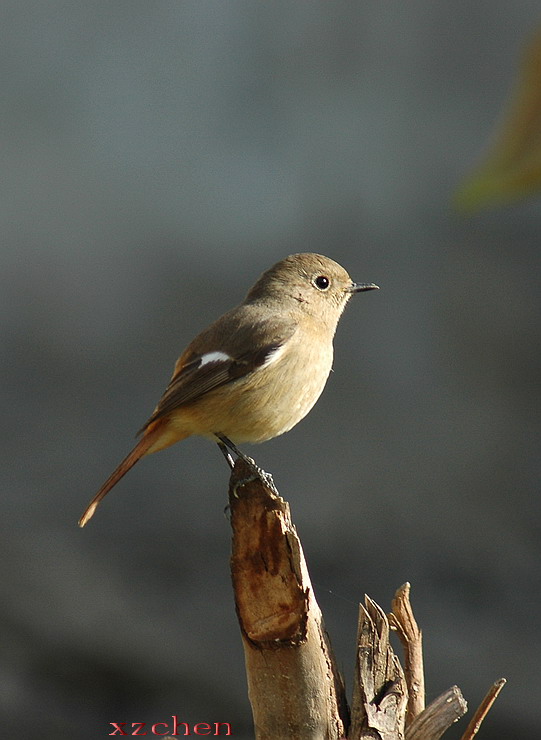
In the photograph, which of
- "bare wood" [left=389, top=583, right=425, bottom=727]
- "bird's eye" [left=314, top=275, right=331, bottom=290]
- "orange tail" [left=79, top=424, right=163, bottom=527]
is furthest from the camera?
"bird's eye" [left=314, top=275, right=331, bottom=290]

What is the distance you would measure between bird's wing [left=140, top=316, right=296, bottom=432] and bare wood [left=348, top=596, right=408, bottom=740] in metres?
1.09

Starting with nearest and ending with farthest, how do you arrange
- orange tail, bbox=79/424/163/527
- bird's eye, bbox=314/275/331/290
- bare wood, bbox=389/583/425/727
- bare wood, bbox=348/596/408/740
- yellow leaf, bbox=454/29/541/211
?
yellow leaf, bbox=454/29/541/211, bare wood, bbox=348/596/408/740, bare wood, bbox=389/583/425/727, orange tail, bbox=79/424/163/527, bird's eye, bbox=314/275/331/290

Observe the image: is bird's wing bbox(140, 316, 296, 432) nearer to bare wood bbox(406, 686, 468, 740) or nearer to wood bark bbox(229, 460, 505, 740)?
wood bark bbox(229, 460, 505, 740)

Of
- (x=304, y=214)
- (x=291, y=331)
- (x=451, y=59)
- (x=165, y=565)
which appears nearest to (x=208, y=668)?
(x=165, y=565)

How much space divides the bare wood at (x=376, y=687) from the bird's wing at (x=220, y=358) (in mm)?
1088

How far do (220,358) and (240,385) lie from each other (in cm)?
13

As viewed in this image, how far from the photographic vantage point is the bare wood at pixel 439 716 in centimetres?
199

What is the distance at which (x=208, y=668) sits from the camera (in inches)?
163

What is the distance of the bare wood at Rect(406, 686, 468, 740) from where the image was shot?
1992 millimetres

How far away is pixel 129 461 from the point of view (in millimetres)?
2869

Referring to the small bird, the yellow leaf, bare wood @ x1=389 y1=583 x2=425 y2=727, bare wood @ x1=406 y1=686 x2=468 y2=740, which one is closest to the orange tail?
the small bird

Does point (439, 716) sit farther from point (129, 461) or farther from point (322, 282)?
point (322, 282)

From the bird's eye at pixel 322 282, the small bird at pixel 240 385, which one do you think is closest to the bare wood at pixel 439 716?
the small bird at pixel 240 385

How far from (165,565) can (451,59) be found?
111 inches
